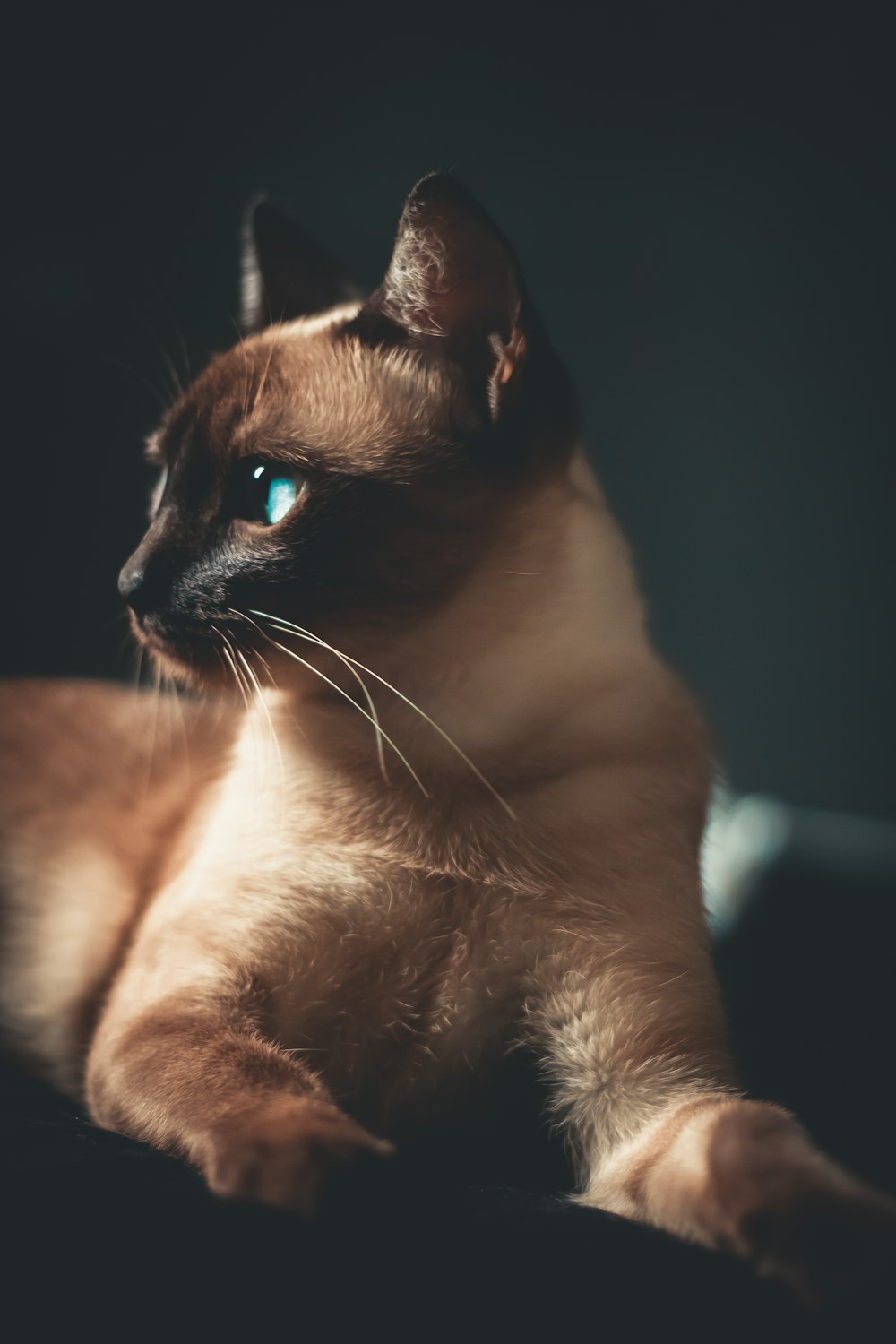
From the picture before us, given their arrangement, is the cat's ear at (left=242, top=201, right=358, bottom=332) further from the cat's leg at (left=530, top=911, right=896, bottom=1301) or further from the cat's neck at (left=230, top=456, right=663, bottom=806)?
the cat's leg at (left=530, top=911, right=896, bottom=1301)

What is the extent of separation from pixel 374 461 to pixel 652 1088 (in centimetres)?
54

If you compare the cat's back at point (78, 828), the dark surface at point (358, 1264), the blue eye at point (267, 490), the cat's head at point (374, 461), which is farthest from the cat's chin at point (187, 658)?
the dark surface at point (358, 1264)

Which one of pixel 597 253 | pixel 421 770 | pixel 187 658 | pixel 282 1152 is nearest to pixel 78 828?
pixel 187 658

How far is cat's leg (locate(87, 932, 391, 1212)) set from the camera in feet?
1.85

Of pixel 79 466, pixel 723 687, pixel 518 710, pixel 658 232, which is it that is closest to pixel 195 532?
pixel 518 710

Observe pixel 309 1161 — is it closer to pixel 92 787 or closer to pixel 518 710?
pixel 518 710

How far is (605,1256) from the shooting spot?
0.57 m

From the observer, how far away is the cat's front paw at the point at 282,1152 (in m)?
0.55

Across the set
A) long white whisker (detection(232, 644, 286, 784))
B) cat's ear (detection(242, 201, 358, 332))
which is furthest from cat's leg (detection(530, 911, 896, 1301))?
cat's ear (detection(242, 201, 358, 332))

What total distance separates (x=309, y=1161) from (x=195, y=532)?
0.51 m

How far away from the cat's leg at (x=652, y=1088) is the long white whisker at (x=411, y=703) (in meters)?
0.12

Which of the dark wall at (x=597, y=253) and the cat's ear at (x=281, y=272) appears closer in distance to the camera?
the cat's ear at (x=281, y=272)

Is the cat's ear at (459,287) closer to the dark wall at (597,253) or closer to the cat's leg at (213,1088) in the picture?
the dark wall at (597,253)

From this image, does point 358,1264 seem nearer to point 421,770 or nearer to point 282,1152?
point 282,1152
